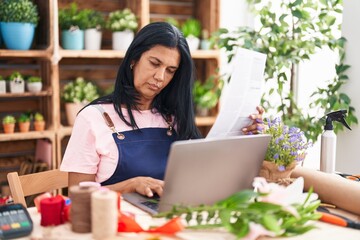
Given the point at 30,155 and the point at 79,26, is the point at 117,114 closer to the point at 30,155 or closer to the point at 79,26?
the point at 79,26

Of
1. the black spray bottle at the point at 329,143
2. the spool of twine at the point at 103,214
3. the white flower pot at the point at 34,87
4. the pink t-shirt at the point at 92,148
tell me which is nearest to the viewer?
the spool of twine at the point at 103,214

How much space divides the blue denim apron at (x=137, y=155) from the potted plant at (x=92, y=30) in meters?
1.39

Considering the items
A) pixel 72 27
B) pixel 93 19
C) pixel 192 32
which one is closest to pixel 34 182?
pixel 72 27

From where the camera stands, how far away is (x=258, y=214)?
1030mm

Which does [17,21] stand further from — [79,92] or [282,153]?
[282,153]

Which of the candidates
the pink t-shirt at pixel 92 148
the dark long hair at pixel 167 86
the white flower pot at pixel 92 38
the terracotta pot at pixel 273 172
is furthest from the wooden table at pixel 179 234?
the white flower pot at pixel 92 38

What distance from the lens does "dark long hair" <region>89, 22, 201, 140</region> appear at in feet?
5.69

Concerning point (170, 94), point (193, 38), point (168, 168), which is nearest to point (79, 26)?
point (193, 38)

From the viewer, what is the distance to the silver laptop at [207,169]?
1.04 meters

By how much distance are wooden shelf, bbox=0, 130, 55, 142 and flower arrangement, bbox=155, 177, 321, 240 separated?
1962 mm

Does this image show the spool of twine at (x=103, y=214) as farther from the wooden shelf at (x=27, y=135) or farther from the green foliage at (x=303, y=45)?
the wooden shelf at (x=27, y=135)

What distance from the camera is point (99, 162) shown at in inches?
67.3

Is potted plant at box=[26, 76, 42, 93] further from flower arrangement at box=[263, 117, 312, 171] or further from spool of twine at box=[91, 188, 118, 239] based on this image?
spool of twine at box=[91, 188, 118, 239]

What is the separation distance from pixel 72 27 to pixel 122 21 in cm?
33
